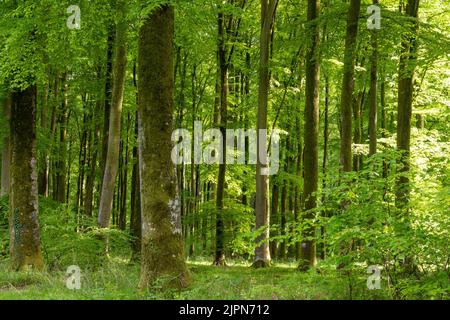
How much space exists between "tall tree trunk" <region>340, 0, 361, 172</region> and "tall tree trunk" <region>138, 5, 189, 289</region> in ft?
16.3

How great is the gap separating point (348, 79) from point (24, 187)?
8.69 m

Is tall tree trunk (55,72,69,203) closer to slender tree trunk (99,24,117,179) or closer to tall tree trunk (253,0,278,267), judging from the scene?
slender tree trunk (99,24,117,179)

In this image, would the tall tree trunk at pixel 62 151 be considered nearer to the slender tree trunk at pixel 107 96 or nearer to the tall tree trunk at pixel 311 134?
the slender tree trunk at pixel 107 96

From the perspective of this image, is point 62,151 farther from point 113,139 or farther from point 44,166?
point 113,139

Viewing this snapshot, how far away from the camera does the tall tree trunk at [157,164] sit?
863 centimetres

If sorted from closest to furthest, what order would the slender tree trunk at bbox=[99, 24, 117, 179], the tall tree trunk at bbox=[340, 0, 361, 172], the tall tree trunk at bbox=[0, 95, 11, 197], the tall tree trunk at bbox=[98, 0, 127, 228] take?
1. the tall tree trunk at bbox=[340, 0, 361, 172]
2. the tall tree trunk at bbox=[98, 0, 127, 228]
3. the slender tree trunk at bbox=[99, 24, 117, 179]
4. the tall tree trunk at bbox=[0, 95, 11, 197]

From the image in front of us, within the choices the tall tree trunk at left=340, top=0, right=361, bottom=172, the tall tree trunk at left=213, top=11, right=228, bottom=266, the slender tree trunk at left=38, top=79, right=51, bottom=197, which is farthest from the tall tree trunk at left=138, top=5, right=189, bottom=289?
the slender tree trunk at left=38, top=79, right=51, bottom=197

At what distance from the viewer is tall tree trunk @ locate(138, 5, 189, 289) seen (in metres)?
8.63

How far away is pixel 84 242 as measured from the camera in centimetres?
1245

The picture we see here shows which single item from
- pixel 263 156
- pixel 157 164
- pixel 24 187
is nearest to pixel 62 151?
pixel 263 156

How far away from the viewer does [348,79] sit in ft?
40.5

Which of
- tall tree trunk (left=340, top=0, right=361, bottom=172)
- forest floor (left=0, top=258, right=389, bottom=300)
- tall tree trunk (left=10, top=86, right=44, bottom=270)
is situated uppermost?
tall tree trunk (left=340, top=0, right=361, bottom=172)

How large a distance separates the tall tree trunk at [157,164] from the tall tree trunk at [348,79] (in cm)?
496

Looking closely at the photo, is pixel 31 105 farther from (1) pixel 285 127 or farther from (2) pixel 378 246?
(1) pixel 285 127
